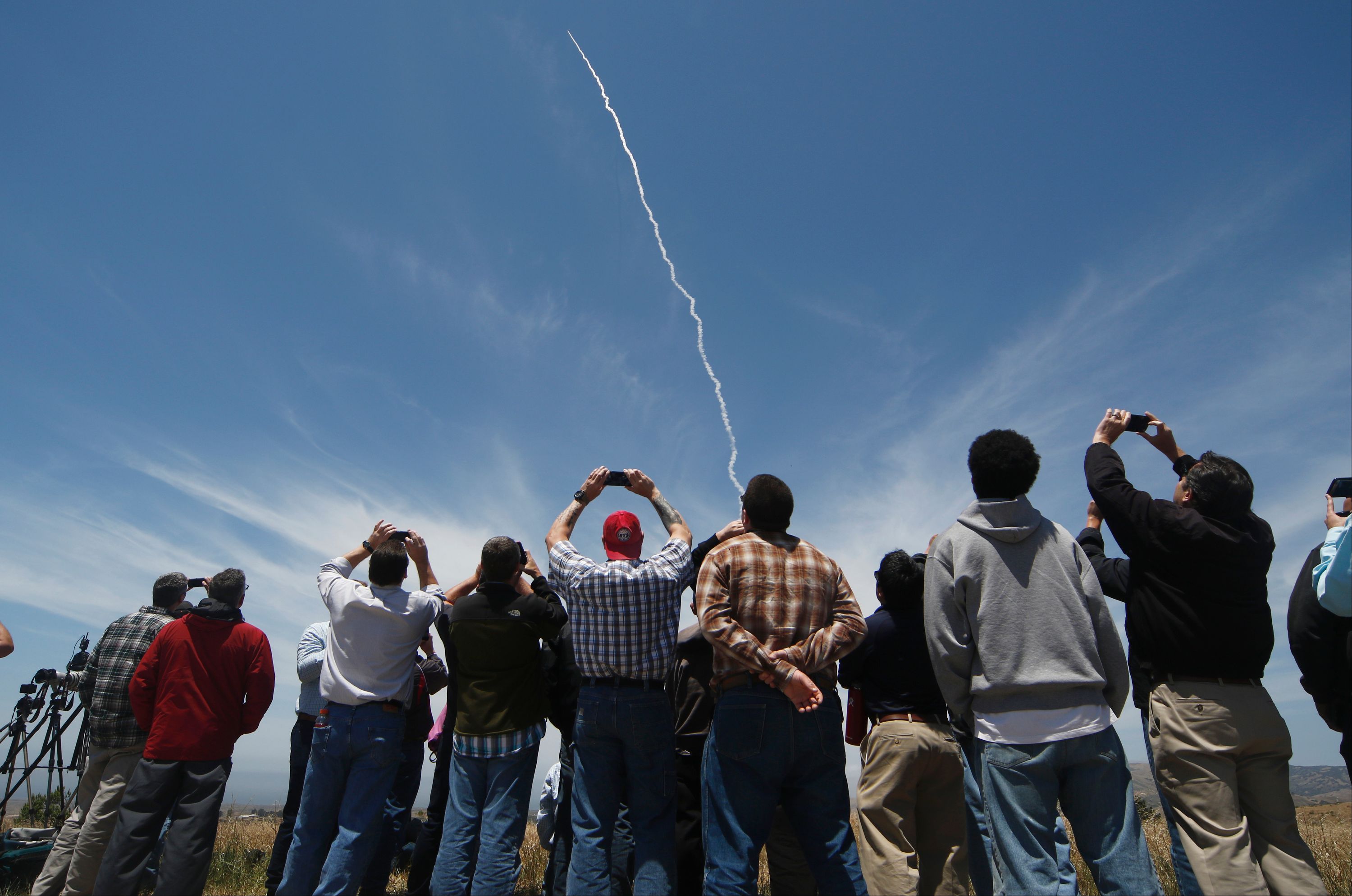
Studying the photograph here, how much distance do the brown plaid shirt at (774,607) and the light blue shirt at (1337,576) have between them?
7.59 feet

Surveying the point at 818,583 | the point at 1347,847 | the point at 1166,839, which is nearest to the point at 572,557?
the point at 818,583

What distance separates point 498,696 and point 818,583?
214 centimetres

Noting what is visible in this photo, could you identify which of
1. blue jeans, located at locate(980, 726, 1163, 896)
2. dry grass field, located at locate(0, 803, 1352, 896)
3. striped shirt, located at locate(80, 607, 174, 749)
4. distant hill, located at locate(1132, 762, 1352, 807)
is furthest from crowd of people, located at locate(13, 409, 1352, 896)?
distant hill, located at locate(1132, 762, 1352, 807)

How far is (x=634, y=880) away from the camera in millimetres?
3875

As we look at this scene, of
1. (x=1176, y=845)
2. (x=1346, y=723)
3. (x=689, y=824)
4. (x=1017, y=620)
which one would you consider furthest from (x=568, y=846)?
(x=1346, y=723)

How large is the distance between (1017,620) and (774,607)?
118cm

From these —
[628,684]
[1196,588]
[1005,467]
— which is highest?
[1005,467]

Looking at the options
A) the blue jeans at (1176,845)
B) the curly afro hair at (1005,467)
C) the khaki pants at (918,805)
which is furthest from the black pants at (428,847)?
the blue jeans at (1176,845)

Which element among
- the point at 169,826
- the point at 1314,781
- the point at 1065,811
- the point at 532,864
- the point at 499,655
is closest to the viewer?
the point at 1065,811

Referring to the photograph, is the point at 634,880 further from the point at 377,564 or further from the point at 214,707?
the point at 214,707

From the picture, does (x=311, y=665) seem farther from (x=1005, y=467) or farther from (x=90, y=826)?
(x=1005, y=467)

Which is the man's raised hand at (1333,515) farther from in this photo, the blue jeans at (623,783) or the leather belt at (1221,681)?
the blue jeans at (623,783)

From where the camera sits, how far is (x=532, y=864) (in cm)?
684

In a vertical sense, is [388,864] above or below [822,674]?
below
